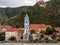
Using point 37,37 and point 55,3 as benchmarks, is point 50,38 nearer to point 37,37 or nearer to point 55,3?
point 37,37

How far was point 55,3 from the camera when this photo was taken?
149ft

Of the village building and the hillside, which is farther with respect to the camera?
the hillside

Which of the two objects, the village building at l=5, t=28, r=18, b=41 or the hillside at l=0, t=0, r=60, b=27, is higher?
the hillside at l=0, t=0, r=60, b=27

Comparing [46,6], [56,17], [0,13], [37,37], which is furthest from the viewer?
[0,13]

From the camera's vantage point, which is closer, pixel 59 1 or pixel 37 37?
pixel 37 37

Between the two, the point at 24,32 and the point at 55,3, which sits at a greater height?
the point at 55,3

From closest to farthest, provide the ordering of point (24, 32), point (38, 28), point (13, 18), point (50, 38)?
1. point (50, 38)
2. point (24, 32)
3. point (38, 28)
4. point (13, 18)

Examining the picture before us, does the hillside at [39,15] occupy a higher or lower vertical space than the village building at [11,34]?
higher

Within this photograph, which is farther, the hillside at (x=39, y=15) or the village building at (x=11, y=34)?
the hillside at (x=39, y=15)

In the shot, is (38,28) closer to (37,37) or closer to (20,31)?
(20,31)

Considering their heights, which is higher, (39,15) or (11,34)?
(39,15)

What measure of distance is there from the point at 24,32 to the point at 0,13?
20.4 meters

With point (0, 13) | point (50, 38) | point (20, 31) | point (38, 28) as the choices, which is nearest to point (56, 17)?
point (38, 28)

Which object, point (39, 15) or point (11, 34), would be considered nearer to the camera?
point (11, 34)
